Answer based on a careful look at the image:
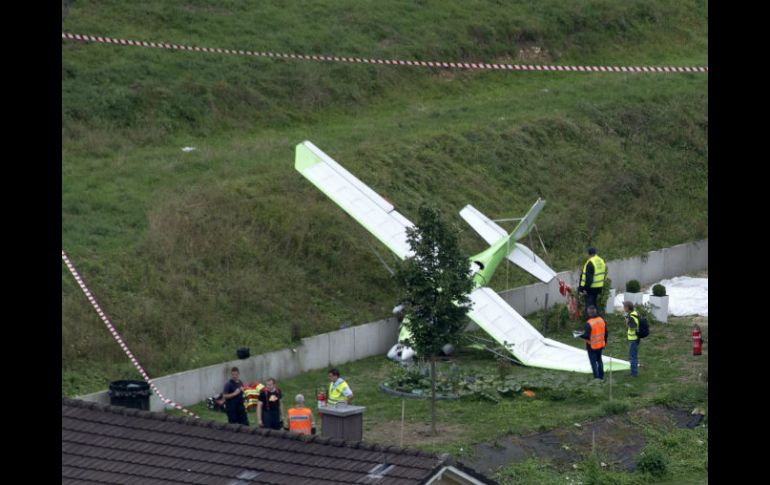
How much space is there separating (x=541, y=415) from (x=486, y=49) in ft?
103

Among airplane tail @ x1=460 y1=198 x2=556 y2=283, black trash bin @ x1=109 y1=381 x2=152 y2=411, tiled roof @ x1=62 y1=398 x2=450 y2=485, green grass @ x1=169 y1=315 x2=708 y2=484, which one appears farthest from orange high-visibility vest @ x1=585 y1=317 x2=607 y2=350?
tiled roof @ x1=62 y1=398 x2=450 y2=485

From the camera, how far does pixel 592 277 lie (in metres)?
Result: 26.6

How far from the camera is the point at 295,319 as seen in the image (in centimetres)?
2672

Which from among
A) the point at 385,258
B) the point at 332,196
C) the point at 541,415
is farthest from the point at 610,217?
the point at 541,415

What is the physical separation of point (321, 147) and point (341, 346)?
39.3 ft

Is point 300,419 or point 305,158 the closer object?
point 300,419

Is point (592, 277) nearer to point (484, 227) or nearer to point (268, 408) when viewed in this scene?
point (484, 227)

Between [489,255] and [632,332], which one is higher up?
[489,255]

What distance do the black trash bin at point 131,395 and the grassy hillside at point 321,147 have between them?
1.44 meters

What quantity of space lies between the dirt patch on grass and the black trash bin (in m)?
5.65

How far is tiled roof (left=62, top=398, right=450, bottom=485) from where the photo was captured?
1107 centimetres

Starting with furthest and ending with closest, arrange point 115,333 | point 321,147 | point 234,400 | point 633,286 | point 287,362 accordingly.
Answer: point 321,147
point 633,286
point 287,362
point 115,333
point 234,400

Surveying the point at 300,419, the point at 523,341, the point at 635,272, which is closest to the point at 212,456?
the point at 300,419
